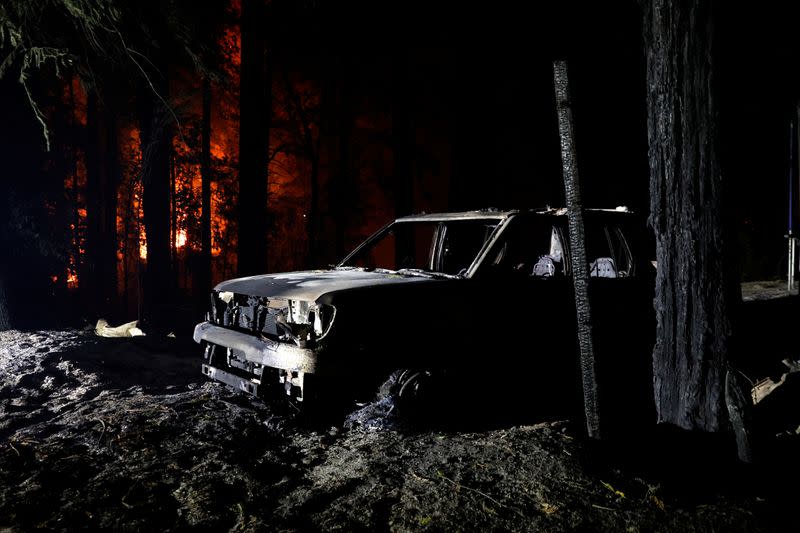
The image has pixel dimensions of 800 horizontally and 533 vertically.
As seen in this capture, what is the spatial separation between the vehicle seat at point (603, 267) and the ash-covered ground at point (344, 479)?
2069 millimetres

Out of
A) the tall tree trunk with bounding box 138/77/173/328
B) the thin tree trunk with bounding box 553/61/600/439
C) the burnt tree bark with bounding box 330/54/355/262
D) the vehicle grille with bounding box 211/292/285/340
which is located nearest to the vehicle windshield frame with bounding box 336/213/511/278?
the vehicle grille with bounding box 211/292/285/340

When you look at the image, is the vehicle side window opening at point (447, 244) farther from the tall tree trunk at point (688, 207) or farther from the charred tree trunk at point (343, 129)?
the charred tree trunk at point (343, 129)

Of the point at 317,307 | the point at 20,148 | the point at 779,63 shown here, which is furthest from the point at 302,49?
the point at 317,307

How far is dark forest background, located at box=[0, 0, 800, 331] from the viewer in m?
6.53

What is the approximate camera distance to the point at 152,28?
6.37 metres

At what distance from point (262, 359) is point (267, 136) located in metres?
7.02

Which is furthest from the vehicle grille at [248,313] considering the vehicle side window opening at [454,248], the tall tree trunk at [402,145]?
the tall tree trunk at [402,145]

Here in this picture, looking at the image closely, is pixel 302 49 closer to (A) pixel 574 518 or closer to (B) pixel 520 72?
(B) pixel 520 72

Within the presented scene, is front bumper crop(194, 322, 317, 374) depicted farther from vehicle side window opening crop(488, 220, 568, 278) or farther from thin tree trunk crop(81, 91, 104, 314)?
thin tree trunk crop(81, 91, 104, 314)

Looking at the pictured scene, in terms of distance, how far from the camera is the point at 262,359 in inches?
165

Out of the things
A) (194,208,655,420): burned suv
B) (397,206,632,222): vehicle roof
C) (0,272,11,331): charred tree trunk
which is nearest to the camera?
(194,208,655,420): burned suv

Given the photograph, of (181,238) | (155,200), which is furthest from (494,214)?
(181,238)

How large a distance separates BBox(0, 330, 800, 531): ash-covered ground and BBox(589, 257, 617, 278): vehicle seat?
2.07 m

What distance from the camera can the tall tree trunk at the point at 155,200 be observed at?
11.4 meters
